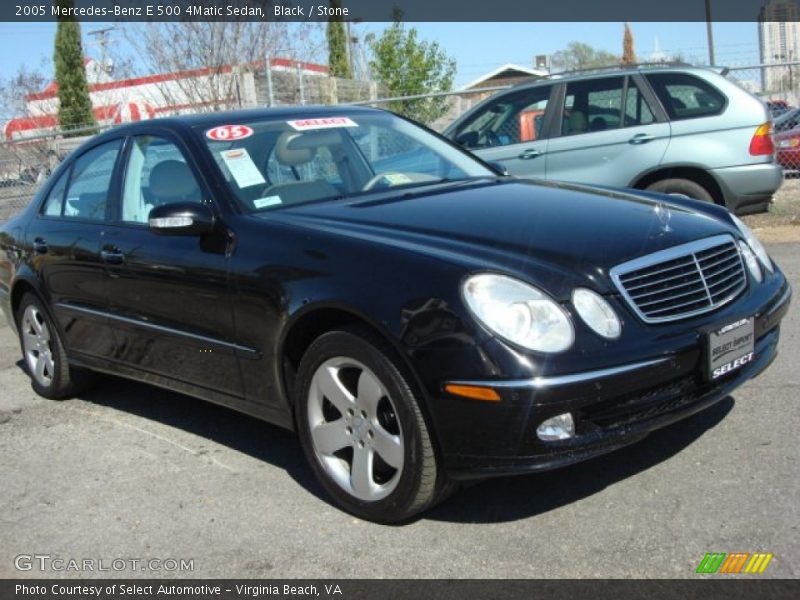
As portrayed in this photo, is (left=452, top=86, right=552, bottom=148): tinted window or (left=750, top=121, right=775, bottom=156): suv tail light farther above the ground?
(left=452, top=86, right=552, bottom=148): tinted window

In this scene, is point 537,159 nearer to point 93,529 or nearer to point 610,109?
point 610,109

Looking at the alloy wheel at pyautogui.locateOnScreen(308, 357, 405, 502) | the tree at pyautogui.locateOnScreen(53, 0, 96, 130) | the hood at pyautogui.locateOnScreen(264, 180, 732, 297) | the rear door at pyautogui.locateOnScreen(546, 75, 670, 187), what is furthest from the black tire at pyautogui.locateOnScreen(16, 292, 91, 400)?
the tree at pyautogui.locateOnScreen(53, 0, 96, 130)

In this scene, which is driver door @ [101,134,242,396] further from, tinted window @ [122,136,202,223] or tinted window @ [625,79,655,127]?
tinted window @ [625,79,655,127]

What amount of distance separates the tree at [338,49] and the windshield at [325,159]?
16.4m

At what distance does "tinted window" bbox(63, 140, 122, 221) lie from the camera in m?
Result: 4.98

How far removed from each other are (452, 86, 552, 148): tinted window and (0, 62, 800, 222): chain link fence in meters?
3.38

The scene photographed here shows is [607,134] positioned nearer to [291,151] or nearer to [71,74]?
[291,151]

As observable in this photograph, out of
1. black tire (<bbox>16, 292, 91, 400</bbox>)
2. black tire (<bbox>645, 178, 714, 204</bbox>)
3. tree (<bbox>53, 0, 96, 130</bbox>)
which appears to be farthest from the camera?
tree (<bbox>53, 0, 96, 130</bbox>)

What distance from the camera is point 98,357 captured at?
502cm

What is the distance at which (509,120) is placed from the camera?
348 inches

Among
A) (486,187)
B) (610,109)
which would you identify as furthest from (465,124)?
(486,187)

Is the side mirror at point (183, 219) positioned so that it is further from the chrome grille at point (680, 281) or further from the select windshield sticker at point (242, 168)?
the chrome grille at point (680, 281)

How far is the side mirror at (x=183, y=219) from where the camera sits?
394 cm

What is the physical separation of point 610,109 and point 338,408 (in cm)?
577
